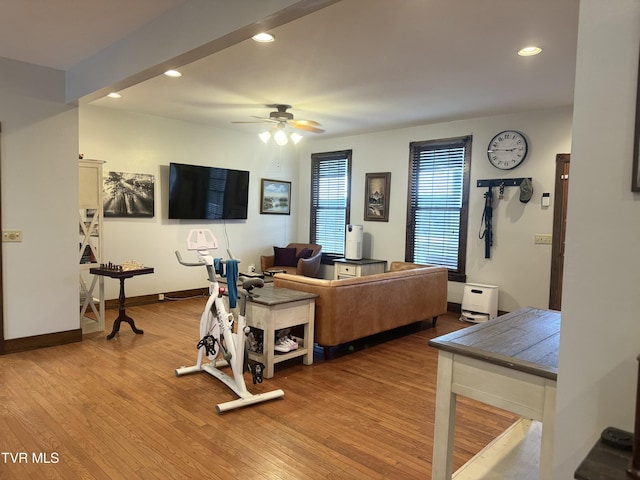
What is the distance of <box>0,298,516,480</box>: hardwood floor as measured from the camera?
2.26 meters

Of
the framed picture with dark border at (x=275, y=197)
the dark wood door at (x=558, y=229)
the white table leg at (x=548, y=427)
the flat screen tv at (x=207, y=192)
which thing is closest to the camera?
the white table leg at (x=548, y=427)

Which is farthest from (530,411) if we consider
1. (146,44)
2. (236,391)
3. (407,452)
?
(146,44)

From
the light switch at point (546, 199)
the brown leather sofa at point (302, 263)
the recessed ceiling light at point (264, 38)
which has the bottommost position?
the brown leather sofa at point (302, 263)

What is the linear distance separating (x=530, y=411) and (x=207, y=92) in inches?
171

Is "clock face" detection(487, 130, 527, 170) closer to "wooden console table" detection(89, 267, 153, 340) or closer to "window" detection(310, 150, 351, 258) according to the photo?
"window" detection(310, 150, 351, 258)

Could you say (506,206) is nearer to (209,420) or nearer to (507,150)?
(507,150)

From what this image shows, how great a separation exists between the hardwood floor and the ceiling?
2.64m

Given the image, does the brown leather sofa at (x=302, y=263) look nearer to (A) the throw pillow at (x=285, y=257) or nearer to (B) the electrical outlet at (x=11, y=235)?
(A) the throw pillow at (x=285, y=257)

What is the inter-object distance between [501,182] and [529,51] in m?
2.42

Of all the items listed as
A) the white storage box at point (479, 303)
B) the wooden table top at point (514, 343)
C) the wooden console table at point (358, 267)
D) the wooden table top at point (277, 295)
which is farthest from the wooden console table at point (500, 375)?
the wooden console table at point (358, 267)

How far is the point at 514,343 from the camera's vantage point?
69.7 inches

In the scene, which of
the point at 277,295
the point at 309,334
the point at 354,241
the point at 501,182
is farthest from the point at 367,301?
the point at 501,182

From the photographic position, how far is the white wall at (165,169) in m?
5.63

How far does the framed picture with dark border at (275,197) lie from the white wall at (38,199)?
3.50 metres
